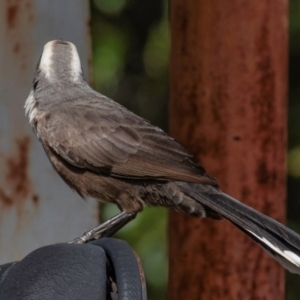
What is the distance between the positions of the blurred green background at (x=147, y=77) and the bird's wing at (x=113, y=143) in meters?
1.57

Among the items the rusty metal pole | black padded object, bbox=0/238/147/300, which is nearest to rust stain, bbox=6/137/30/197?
the rusty metal pole

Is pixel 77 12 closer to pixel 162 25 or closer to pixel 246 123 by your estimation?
pixel 246 123

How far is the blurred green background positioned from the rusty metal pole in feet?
5.76

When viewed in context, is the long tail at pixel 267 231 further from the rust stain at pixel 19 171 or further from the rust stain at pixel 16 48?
the rust stain at pixel 16 48

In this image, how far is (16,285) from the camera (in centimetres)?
304

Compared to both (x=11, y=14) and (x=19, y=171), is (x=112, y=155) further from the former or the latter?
(x=11, y=14)

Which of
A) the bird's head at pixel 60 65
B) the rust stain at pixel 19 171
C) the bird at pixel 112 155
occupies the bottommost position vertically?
the rust stain at pixel 19 171

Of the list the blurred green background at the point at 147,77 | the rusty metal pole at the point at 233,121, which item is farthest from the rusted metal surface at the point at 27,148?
the blurred green background at the point at 147,77

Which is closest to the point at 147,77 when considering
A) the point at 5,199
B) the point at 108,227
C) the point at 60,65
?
the point at 60,65

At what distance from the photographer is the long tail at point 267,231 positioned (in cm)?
403

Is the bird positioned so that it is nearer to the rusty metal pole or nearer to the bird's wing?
the bird's wing

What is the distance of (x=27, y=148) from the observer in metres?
5.17

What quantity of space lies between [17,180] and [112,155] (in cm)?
76

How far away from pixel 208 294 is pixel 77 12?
5.64 ft
